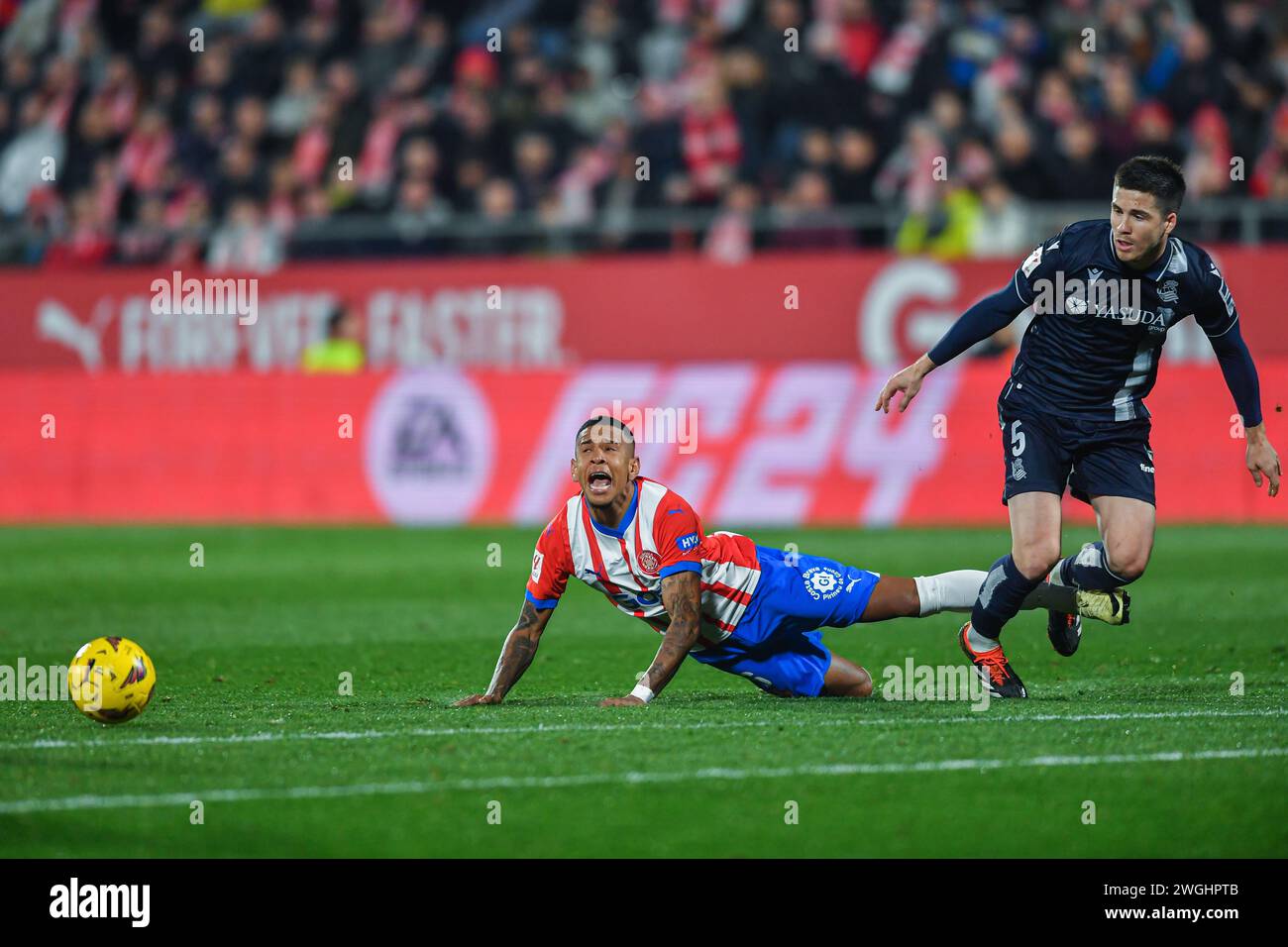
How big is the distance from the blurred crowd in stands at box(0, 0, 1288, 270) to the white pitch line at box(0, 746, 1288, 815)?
452 inches

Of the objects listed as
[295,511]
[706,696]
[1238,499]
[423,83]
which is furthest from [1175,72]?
[706,696]

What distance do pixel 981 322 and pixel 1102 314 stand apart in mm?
508

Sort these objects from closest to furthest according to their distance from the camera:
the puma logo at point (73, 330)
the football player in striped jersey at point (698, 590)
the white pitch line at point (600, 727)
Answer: the white pitch line at point (600, 727), the football player in striped jersey at point (698, 590), the puma logo at point (73, 330)

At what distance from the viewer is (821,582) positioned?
25.9ft

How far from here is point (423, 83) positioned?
67.7 feet

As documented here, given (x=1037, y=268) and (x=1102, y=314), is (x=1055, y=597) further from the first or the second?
(x=1037, y=268)

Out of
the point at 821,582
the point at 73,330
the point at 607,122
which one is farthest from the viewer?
the point at 73,330

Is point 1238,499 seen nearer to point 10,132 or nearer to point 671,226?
point 671,226

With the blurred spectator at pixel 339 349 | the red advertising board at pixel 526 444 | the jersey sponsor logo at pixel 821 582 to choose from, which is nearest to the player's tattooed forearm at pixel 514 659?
the jersey sponsor logo at pixel 821 582

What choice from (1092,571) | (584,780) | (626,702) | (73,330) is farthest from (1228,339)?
(73,330)

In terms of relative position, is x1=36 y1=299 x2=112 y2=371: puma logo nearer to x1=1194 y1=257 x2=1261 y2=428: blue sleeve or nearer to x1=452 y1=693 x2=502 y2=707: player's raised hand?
x1=452 y1=693 x2=502 y2=707: player's raised hand

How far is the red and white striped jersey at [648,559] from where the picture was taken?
751 cm

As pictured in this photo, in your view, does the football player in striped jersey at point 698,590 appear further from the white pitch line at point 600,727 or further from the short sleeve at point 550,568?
the white pitch line at point 600,727

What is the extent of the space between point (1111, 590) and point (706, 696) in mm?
1850
